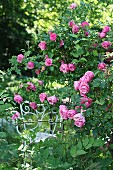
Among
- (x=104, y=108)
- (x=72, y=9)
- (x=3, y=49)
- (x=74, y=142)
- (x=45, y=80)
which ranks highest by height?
(x=3, y=49)

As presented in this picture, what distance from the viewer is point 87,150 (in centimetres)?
244

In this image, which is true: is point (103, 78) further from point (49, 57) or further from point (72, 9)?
point (72, 9)

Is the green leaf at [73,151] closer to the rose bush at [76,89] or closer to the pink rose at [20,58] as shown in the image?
the rose bush at [76,89]

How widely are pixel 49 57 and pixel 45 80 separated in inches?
10.3

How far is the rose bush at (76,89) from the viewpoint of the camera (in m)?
2.39

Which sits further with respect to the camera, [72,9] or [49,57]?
[72,9]

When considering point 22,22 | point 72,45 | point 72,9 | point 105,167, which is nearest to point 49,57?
point 72,45

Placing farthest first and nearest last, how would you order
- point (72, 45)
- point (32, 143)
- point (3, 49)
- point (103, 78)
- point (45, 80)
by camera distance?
point (3, 49) → point (45, 80) → point (72, 45) → point (32, 143) → point (103, 78)

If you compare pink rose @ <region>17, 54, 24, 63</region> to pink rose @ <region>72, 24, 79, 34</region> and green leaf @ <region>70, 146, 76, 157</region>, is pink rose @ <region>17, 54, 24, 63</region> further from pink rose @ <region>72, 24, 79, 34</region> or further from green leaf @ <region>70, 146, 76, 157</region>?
green leaf @ <region>70, 146, 76, 157</region>

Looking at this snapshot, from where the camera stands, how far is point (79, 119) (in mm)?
2443

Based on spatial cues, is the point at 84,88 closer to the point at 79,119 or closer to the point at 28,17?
the point at 79,119

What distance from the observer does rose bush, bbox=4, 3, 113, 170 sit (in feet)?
7.83

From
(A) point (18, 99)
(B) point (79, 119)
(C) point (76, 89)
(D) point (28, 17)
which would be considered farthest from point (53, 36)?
(D) point (28, 17)

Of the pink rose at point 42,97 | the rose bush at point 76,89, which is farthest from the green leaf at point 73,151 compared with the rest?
the pink rose at point 42,97
